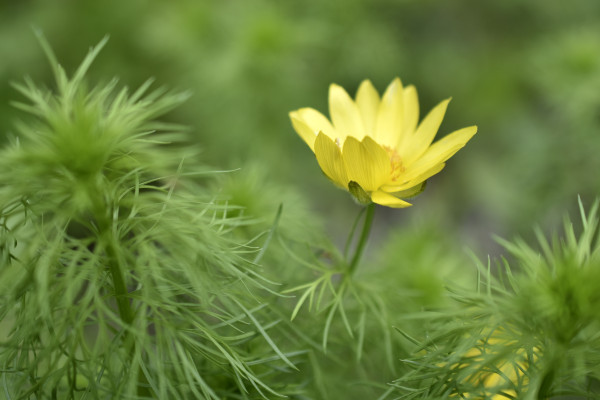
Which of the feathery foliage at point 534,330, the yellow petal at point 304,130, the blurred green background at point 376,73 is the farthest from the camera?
the blurred green background at point 376,73

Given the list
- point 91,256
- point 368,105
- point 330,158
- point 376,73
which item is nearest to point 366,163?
point 330,158

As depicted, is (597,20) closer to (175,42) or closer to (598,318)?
(175,42)

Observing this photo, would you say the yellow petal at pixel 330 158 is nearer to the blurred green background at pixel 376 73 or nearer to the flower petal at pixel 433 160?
the flower petal at pixel 433 160

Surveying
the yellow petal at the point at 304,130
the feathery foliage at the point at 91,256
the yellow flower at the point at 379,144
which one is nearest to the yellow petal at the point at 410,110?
the yellow flower at the point at 379,144

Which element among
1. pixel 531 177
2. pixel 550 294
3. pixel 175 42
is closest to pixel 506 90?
pixel 531 177

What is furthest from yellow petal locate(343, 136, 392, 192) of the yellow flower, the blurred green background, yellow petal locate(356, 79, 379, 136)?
the blurred green background

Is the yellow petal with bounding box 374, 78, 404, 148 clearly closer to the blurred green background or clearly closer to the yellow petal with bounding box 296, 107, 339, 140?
the yellow petal with bounding box 296, 107, 339, 140

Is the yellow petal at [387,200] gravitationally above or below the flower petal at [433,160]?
below
